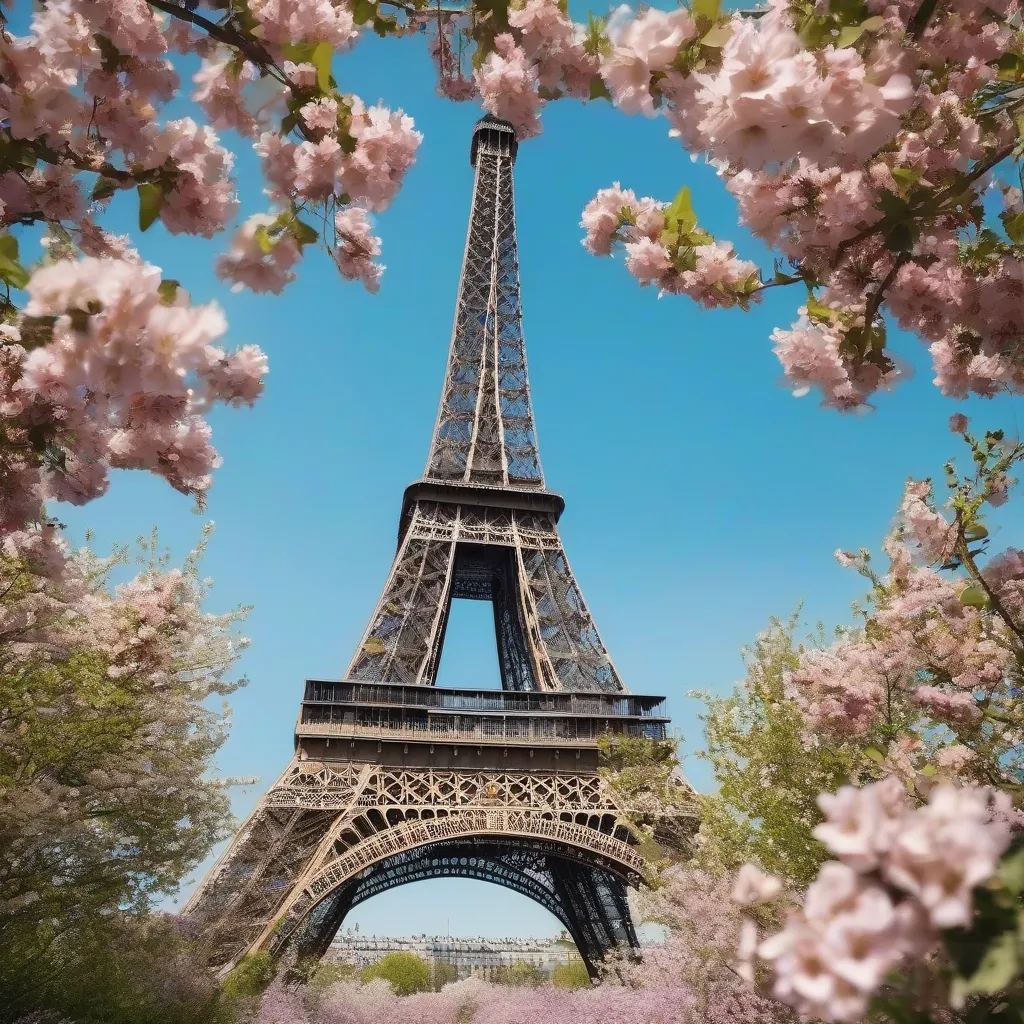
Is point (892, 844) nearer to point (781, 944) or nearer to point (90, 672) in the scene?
point (781, 944)

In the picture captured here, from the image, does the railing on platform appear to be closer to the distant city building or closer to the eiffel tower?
the eiffel tower

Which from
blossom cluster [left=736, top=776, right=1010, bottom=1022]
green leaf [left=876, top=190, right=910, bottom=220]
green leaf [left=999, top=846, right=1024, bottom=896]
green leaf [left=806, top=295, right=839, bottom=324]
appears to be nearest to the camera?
blossom cluster [left=736, top=776, right=1010, bottom=1022]

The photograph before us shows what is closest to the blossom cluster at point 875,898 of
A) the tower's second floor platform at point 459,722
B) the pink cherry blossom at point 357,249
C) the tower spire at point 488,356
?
the pink cherry blossom at point 357,249

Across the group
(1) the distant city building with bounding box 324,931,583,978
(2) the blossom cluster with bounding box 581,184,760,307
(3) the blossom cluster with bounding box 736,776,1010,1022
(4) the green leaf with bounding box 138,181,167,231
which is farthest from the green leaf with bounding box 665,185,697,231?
(1) the distant city building with bounding box 324,931,583,978

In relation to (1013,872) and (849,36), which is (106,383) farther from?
(1013,872)

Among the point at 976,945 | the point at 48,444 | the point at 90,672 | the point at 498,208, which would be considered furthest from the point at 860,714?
the point at 498,208

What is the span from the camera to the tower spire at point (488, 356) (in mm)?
31984

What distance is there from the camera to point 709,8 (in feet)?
7.94

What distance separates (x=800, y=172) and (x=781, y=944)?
274 cm

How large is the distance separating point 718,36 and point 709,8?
0.09 meters

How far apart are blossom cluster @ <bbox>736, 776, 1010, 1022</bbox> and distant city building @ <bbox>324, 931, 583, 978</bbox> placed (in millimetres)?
67976

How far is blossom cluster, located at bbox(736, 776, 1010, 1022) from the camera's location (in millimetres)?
1215

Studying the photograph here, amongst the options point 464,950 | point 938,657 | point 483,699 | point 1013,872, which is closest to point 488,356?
point 483,699

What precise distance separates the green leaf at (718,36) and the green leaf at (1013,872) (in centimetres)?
230
